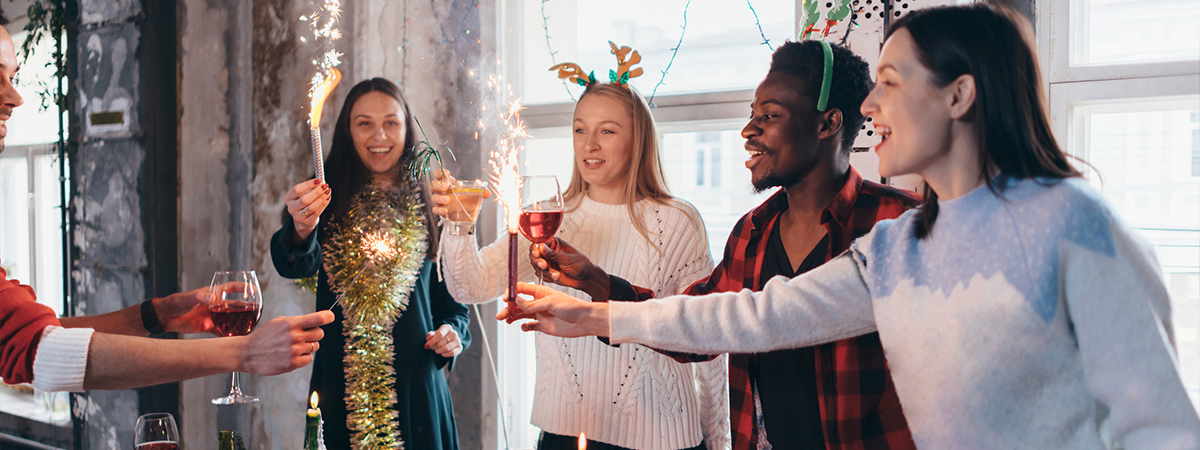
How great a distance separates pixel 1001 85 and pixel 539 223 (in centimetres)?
85

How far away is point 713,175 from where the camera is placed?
7.65ft

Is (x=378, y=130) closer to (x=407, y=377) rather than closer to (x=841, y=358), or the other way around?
(x=407, y=377)

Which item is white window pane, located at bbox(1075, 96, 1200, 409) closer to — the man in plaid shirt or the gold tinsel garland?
the man in plaid shirt

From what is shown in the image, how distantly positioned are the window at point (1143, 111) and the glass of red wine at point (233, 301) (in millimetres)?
2090

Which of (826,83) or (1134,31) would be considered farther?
(1134,31)

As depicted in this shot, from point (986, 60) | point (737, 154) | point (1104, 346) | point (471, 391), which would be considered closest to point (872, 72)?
point (737, 154)

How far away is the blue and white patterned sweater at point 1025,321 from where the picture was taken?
30.6 inches

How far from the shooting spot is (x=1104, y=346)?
796 millimetres

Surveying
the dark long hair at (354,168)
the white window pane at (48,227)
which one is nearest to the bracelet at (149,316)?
the dark long hair at (354,168)

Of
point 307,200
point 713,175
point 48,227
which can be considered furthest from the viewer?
point 48,227

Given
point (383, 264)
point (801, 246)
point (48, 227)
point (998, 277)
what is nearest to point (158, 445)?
point (383, 264)

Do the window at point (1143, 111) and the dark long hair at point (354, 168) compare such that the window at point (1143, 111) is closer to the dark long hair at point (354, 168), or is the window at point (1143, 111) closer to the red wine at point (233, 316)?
the dark long hair at point (354, 168)

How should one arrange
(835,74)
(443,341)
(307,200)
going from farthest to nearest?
(443,341) < (307,200) < (835,74)

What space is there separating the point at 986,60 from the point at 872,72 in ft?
2.85
